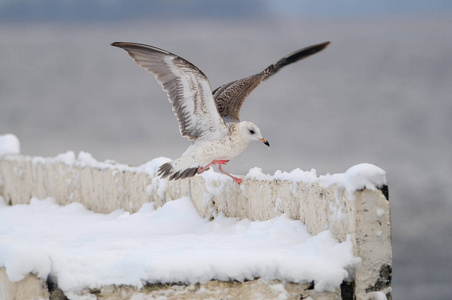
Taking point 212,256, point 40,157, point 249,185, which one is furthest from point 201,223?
point 40,157

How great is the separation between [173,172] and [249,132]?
890 mm

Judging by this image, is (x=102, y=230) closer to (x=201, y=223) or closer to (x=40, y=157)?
(x=201, y=223)

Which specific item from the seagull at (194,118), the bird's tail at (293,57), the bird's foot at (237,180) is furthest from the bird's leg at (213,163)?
the bird's tail at (293,57)

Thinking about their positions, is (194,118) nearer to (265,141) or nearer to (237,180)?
(265,141)

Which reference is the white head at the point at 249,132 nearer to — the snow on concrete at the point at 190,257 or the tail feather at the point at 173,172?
the tail feather at the point at 173,172

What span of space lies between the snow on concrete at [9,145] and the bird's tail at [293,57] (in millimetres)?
5722

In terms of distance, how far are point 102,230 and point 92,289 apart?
232 centimetres

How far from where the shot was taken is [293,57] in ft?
26.0

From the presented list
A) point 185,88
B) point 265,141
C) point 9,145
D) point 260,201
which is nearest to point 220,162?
point 265,141

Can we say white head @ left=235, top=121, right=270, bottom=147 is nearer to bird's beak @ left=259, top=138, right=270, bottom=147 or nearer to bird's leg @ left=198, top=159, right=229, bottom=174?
bird's beak @ left=259, top=138, right=270, bottom=147

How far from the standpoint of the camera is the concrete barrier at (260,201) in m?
4.98

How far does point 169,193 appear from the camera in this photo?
7848 millimetres

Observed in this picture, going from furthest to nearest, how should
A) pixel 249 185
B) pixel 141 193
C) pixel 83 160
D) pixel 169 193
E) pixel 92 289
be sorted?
pixel 83 160
pixel 141 193
pixel 169 193
pixel 249 185
pixel 92 289

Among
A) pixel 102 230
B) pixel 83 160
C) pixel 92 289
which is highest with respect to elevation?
pixel 83 160
